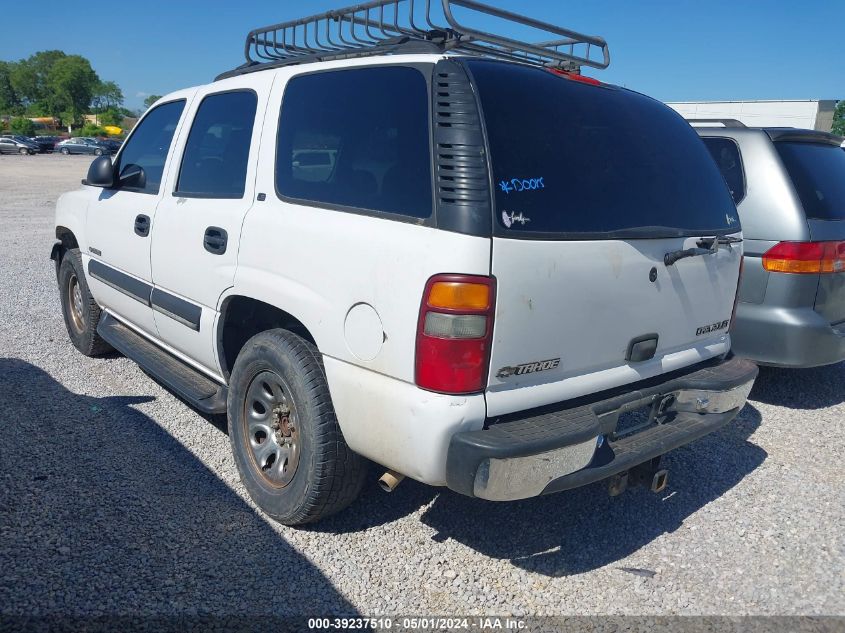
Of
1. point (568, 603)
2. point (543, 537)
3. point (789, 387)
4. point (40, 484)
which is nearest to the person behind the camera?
point (568, 603)

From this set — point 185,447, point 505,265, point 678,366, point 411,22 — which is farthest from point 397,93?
point 185,447

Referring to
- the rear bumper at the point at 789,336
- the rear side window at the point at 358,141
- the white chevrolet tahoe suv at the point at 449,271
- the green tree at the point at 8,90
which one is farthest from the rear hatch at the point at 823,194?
the green tree at the point at 8,90

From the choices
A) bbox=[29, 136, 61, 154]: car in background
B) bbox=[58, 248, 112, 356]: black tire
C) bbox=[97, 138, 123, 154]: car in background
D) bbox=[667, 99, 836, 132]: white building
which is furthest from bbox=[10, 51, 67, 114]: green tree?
bbox=[58, 248, 112, 356]: black tire

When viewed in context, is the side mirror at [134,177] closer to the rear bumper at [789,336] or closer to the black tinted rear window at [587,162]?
the black tinted rear window at [587,162]

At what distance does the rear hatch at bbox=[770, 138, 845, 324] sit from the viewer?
4398 mm

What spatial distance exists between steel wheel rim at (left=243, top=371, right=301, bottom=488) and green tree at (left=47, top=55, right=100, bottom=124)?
365 ft

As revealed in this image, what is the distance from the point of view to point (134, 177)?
4.38 m

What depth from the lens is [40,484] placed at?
3420 mm

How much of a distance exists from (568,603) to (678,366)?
3.69ft

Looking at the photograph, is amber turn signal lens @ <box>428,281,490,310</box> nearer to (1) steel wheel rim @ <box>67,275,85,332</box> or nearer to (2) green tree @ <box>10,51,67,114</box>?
(1) steel wheel rim @ <box>67,275,85,332</box>

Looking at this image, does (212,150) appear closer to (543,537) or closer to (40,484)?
(40,484)

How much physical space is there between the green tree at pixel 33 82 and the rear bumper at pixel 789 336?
119885mm

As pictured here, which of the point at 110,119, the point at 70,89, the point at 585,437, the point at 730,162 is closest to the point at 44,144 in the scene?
the point at 110,119

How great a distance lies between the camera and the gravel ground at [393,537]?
2721 mm
